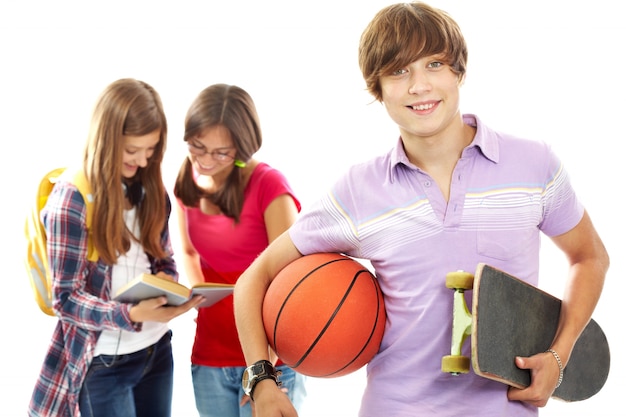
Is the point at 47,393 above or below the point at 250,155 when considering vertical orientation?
below

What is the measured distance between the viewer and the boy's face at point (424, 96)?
1.53 metres

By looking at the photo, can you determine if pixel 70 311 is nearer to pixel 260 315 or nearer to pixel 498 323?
pixel 260 315

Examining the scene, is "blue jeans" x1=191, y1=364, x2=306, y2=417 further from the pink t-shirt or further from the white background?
the white background

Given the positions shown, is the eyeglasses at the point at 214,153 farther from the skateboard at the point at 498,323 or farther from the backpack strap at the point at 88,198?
the skateboard at the point at 498,323

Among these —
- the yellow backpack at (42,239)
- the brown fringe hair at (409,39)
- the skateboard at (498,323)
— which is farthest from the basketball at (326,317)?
the yellow backpack at (42,239)

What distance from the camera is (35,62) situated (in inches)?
163

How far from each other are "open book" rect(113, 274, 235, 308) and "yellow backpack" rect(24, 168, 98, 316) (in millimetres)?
151

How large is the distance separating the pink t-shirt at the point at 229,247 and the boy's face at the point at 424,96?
0.84m

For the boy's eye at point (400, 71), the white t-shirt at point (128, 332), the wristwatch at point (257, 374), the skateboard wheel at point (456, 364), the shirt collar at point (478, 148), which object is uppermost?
the boy's eye at point (400, 71)

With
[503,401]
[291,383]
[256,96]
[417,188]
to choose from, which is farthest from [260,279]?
[256,96]

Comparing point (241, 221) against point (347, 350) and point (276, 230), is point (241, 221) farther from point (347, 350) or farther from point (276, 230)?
point (347, 350)

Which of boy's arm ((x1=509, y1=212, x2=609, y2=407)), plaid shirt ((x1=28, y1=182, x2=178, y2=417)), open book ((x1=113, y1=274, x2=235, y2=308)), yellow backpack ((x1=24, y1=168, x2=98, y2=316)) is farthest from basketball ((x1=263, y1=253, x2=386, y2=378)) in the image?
yellow backpack ((x1=24, y1=168, x2=98, y2=316))

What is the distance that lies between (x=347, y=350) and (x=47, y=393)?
3.51ft

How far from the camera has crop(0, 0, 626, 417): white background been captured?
405 centimetres
